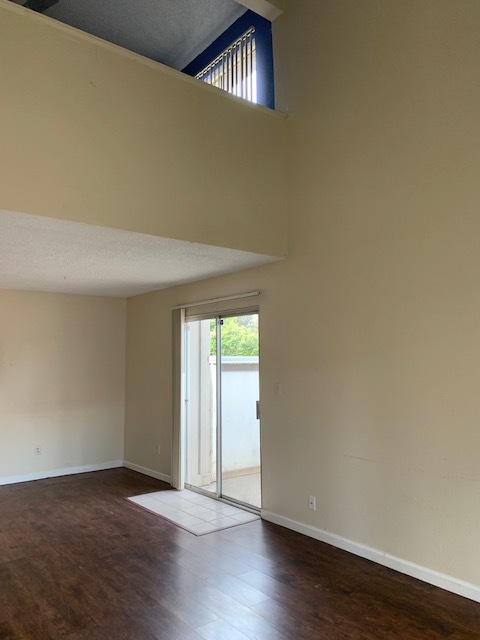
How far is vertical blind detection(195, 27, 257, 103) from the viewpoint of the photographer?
5.15m

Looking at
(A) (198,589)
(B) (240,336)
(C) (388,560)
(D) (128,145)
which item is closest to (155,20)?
(D) (128,145)

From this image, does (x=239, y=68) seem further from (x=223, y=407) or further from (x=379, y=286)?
(x=223, y=407)

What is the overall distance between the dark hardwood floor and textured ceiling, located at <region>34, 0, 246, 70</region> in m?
5.69

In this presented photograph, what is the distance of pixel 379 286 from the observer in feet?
11.5

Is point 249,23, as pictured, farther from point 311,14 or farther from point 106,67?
point 106,67

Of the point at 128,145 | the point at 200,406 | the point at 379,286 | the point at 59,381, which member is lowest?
the point at 200,406

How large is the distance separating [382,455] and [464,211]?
1.80 meters

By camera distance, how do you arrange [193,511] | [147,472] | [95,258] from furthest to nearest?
1. [147,472]
2. [193,511]
3. [95,258]

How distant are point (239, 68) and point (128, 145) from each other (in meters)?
2.70

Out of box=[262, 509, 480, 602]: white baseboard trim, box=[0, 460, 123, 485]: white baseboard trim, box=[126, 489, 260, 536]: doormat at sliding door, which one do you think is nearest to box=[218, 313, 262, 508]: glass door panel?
box=[126, 489, 260, 536]: doormat at sliding door

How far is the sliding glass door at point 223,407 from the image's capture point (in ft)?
15.6

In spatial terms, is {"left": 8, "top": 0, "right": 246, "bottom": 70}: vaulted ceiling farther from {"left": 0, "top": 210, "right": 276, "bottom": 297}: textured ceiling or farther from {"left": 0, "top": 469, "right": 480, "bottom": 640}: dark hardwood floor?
{"left": 0, "top": 469, "right": 480, "bottom": 640}: dark hardwood floor

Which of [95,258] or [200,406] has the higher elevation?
[95,258]

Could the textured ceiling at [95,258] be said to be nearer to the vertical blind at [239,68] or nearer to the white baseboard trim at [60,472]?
the vertical blind at [239,68]
